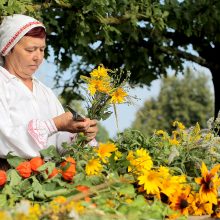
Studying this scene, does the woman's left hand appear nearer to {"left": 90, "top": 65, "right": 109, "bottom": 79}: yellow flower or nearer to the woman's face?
{"left": 90, "top": 65, "right": 109, "bottom": 79}: yellow flower

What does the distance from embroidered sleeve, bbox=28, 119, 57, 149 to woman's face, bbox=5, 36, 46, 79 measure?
0.42 metres

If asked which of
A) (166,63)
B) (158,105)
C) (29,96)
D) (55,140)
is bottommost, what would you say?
(158,105)

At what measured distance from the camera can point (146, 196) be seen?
3074 millimetres

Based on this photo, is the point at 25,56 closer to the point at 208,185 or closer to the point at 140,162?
the point at 140,162

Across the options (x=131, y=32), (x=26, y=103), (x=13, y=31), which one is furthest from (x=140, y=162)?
(x=131, y=32)

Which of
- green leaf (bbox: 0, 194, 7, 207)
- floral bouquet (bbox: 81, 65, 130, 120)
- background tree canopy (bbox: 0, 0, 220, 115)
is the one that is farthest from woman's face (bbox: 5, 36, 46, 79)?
background tree canopy (bbox: 0, 0, 220, 115)

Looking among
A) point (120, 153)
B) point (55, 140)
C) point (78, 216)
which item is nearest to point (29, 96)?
point (55, 140)

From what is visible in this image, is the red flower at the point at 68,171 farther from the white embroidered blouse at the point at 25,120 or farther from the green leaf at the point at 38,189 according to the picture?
the white embroidered blouse at the point at 25,120

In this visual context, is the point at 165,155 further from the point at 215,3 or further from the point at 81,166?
the point at 215,3

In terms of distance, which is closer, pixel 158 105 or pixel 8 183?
pixel 8 183

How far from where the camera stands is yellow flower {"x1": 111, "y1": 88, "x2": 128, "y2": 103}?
332 centimetres

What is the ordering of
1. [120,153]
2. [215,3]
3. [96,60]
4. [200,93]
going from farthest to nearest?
[200,93], [96,60], [215,3], [120,153]

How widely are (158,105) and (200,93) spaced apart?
10.3 feet

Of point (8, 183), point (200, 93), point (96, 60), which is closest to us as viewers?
point (8, 183)
